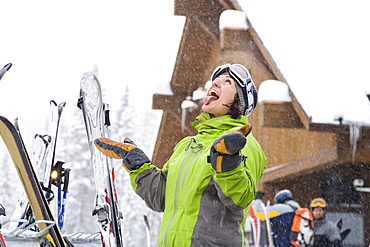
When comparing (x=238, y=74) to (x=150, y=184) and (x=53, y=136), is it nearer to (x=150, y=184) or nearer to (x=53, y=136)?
(x=150, y=184)

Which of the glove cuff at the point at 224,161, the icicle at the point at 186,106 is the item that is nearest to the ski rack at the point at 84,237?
the glove cuff at the point at 224,161

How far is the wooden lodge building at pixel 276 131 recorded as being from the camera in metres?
8.77

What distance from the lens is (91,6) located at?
90188mm

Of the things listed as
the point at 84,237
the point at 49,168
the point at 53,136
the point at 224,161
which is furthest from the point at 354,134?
the point at 224,161

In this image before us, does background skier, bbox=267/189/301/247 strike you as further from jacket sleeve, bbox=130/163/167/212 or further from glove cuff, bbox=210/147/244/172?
glove cuff, bbox=210/147/244/172

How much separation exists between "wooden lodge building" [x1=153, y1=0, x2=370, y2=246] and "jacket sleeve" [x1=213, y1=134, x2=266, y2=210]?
6.26 metres

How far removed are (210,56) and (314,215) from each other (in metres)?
5.47

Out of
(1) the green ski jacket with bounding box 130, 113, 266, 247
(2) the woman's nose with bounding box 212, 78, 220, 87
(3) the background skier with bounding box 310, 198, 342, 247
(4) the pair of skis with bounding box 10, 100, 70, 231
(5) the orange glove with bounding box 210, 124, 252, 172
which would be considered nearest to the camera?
(5) the orange glove with bounding box 210, 124, 252, 172

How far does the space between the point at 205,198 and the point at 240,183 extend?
0.21m

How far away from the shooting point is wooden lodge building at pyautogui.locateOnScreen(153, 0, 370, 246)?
877cm

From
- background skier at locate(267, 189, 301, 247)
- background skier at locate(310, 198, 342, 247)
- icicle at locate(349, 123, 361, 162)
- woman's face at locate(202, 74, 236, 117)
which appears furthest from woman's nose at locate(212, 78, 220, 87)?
icicle at locate(349, 123, 361, 162)

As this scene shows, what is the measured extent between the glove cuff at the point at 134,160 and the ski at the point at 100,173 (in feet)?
5.14

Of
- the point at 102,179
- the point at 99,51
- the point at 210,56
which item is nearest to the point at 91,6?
the point at 99,51

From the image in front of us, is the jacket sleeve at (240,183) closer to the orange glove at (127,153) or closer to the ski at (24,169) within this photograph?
the orange glove at (127,153)
